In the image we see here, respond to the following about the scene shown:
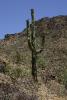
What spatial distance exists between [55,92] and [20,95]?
885cm

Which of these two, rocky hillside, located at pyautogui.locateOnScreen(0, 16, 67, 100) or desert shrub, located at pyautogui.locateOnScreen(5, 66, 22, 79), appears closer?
rocky hillside, located at pyautogui.locateOnScreen(0, 16, 67, 100)

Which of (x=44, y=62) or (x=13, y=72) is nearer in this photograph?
(x=13, y=72)

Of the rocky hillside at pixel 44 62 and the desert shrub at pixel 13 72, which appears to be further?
the desert shrub at pixel 13 72

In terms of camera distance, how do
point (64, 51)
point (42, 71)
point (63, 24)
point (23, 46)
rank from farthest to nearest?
point (63, 24) → point (23, 46) → point (64, 51) → point (42, 71)

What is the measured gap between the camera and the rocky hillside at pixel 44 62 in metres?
20.8

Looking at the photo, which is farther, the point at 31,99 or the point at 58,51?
the point at 58,51

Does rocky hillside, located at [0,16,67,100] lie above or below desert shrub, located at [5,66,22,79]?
below

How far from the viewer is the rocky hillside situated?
20.8m

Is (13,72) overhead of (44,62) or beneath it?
overhead

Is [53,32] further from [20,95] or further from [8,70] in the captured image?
[20,95]

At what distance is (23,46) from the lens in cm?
4059

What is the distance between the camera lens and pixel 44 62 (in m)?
30.6

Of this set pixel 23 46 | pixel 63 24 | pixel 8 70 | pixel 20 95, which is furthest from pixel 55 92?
pixel 63 24

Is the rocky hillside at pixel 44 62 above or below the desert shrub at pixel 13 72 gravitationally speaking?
below
